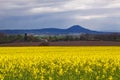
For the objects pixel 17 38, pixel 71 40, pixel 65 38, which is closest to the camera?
pixel 71 40

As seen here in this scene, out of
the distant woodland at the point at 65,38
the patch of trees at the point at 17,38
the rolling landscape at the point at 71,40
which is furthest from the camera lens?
the patch of trees at the point at 17,38

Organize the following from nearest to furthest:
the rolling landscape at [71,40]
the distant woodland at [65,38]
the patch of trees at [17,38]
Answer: the rolling landscape at [71,40] < the distant woodland at [65,38] < the patch of trees at [17,38]

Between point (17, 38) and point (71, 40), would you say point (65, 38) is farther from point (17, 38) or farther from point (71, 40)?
point (17, 38)

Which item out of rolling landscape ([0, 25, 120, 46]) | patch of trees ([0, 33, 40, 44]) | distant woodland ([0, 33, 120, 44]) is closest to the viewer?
rolling landscape ([0, 25, 120, 46])

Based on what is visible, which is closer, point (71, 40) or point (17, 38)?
point (71, 40)

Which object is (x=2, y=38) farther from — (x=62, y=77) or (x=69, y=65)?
(x=62, y=77)

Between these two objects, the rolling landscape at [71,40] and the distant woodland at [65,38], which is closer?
the rolling landscape at [71,40]

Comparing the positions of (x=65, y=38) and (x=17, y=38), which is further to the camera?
(x=17, y=38)

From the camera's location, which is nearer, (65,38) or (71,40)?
(71,40)

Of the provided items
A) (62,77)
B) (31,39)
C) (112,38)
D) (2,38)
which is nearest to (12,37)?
(2,38)

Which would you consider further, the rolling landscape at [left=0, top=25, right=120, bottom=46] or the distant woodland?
the distant woodland

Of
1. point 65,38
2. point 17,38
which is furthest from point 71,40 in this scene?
point 17,38

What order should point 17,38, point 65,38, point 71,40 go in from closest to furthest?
1. point 71,40
2. point 65,38
3. point 17,38

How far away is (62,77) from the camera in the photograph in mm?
11352
